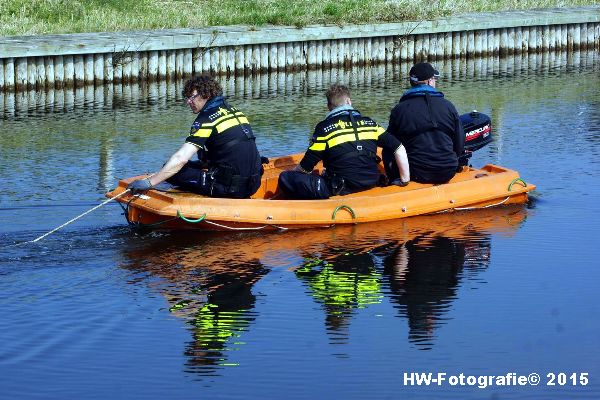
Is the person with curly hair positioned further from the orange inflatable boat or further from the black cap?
the black cap

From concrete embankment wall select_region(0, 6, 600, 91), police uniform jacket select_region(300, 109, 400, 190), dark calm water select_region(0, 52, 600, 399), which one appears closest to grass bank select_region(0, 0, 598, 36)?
concrete embankment wall select_region(0, 6, 600, 91)

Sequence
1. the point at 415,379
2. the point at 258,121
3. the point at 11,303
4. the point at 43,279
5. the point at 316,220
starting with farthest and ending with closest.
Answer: the point at 258,121 → the point at 316,220 → the point at 43,279 → the point at 11,303 → the point at 415,379

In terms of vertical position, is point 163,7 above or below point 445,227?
above

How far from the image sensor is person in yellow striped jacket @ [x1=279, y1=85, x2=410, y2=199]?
1248 centimetres

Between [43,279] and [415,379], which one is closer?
[415,379]

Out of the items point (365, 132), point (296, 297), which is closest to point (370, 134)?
point (365, 132)

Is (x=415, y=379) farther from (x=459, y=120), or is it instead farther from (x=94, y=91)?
(x=94, y=91)

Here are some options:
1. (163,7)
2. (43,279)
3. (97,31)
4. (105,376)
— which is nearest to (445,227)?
(43,279)

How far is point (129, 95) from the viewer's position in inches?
889

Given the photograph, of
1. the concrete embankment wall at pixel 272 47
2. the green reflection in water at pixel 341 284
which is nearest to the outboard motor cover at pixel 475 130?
the green reflection in water at pixel 341 284

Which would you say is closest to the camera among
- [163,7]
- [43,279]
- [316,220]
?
[43,279]

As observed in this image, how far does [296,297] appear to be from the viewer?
10.3 meters

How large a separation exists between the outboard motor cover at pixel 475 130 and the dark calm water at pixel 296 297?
34.5 inches

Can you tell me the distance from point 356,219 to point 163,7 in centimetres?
1565
